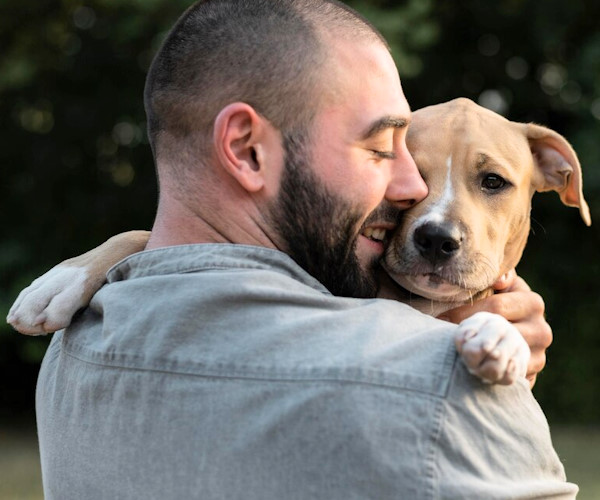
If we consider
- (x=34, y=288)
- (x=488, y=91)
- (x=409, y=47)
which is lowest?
(x=488, y=91)

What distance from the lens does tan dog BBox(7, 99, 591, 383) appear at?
3.26m

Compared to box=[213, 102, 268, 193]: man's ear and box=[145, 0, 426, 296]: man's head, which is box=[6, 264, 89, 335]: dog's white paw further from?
box=[213, 102, 268, 193]: man's ear

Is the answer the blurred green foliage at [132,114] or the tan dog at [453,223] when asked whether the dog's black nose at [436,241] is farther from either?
the blurred green foliage at [132,114]

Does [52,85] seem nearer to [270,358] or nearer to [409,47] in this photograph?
[409,47]

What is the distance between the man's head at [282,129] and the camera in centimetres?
263

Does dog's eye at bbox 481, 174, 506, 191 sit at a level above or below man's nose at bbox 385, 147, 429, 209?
below

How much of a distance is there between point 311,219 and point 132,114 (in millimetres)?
10421

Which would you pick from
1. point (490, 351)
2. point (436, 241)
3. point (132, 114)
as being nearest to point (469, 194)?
point (436, 241)

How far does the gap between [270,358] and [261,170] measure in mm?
677

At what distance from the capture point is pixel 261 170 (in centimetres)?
263

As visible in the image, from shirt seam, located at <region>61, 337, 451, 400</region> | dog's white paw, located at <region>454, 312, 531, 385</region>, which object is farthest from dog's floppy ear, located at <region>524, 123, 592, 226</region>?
shirt seam, located at <region>61, 337, 451, 400</region>

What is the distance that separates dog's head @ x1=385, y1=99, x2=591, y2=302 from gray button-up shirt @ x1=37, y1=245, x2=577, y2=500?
1.28 m

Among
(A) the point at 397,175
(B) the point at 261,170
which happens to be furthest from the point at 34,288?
(A) the point at 397,175

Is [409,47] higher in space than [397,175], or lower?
lower
